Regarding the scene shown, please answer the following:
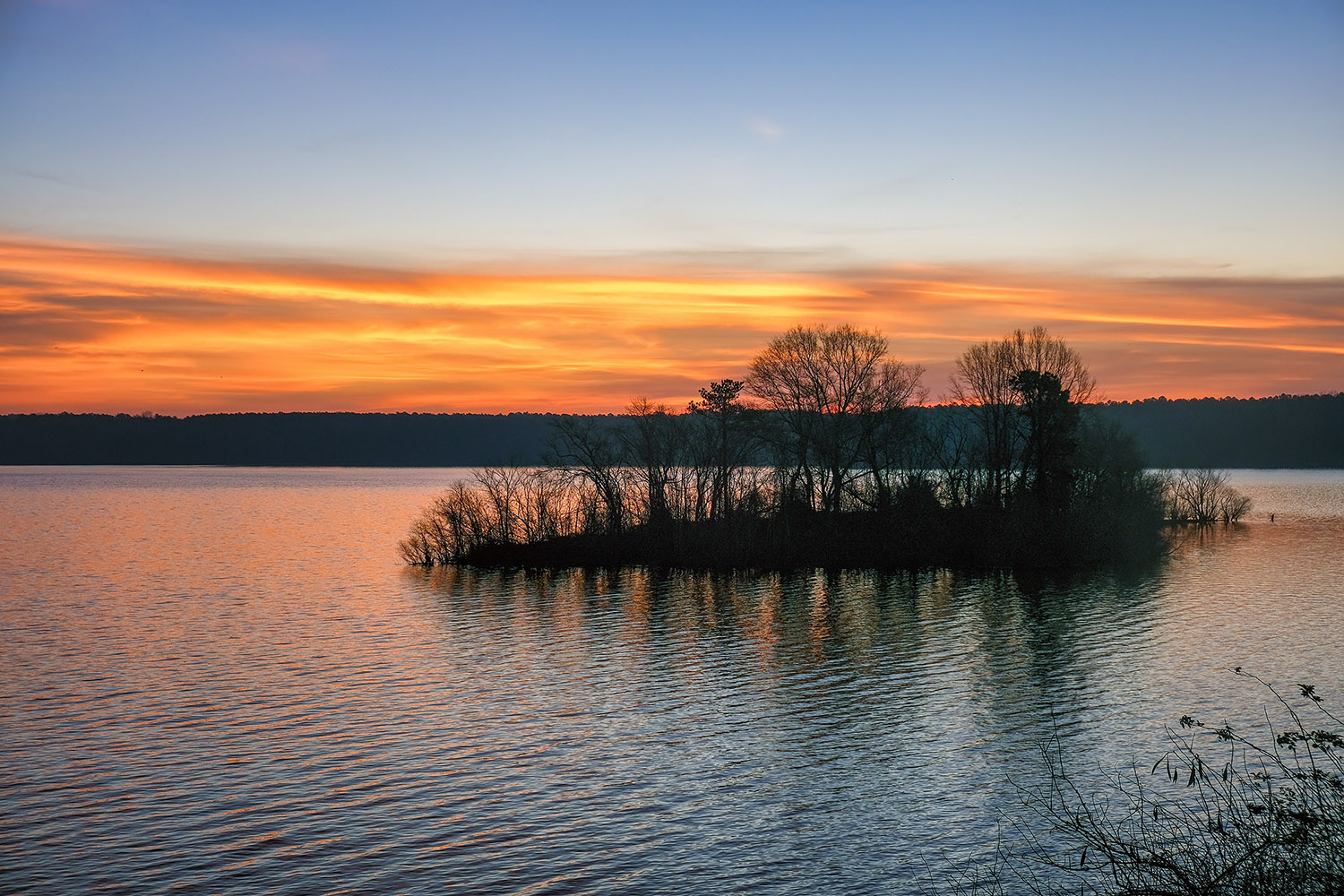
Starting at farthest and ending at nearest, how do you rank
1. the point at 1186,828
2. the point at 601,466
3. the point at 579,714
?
the point at 601,466
the point at 579,714
the point at 1186,828

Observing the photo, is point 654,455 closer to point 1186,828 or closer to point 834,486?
point 834,486

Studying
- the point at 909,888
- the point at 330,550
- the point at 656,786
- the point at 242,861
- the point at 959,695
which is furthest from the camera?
the point at 330,550

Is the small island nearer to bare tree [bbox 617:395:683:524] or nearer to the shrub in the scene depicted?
bare tree [bbox 617:395:683:524]

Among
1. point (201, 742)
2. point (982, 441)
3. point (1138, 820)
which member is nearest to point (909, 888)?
point (1138, 820)

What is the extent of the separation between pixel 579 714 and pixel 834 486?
48369 millimetres

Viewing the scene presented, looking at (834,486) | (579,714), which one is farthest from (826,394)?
(579,714)

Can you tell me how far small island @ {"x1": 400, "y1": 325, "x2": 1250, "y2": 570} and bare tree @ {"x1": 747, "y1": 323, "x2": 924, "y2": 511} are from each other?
0.13 m

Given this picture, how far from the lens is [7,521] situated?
10912 cm

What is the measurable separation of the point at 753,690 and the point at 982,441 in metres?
55.7

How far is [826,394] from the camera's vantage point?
83.6 metres

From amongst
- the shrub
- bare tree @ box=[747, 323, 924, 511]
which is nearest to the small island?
bare tree @ box=[747, 323, 924, 511]

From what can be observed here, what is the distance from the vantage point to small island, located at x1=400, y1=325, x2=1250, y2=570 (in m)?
71.5

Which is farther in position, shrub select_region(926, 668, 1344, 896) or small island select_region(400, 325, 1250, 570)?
small island select_region(400, 325, 1250, 570)

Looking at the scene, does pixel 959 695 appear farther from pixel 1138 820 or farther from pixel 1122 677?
pixel 1138 820
